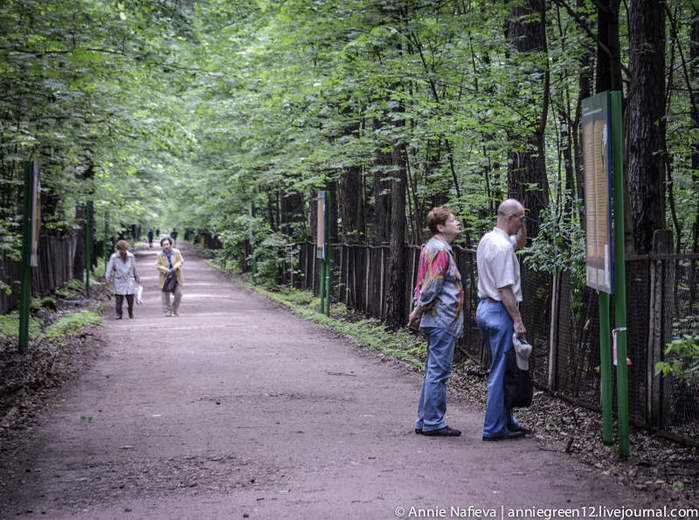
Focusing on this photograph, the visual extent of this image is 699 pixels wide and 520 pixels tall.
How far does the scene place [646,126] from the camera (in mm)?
7945

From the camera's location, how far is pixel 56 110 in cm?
1362

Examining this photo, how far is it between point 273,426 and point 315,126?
14283 mm

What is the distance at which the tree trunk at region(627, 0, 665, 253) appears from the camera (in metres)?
7.92

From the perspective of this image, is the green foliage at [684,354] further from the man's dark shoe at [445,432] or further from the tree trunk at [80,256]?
the tree trunk at [80,256]

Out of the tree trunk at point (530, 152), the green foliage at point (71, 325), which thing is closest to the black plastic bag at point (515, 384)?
the tree trunk at point (530, 152)

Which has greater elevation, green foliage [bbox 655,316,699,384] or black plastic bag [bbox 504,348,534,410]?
green foliage [bbox 655,316,699,384]

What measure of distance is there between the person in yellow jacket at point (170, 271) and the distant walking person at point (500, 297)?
1455 cm

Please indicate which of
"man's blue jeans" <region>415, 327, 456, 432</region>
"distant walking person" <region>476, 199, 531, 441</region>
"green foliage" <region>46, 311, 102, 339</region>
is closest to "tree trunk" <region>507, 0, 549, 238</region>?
"distant walking person" <region>476, 199, 531, 441</region>

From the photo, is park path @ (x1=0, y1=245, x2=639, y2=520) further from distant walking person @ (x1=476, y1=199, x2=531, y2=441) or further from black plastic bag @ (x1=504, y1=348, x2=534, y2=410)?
black plastic bag @ (x1=504, y1=348, x2=534, y2=410)

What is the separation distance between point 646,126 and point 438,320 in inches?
117

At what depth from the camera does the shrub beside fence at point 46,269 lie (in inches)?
710

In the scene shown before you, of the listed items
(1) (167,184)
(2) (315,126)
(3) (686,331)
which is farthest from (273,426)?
(1) (167,184)

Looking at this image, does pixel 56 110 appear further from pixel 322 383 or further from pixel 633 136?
pixel 633 136

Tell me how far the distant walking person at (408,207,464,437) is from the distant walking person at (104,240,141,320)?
13544 mm
